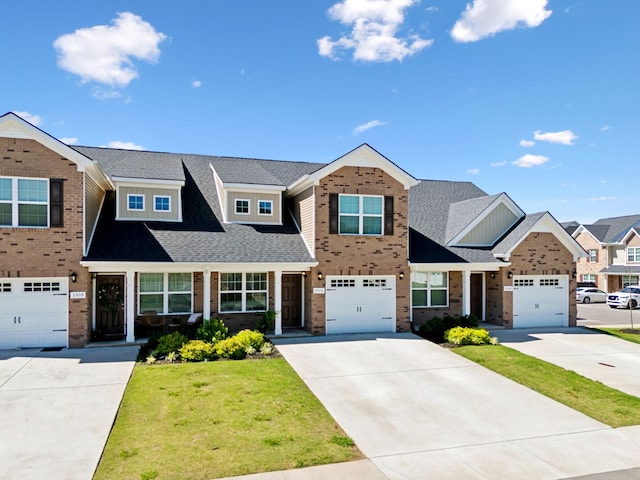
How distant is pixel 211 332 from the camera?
15.2 meters

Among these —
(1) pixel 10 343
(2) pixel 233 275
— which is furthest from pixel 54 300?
(2) pixel 233 275

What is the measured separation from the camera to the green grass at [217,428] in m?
7.05

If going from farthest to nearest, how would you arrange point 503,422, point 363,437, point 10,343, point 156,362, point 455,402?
point 10,343 → point 156,362 → point 455,402 → point 503,422 → point 363,437

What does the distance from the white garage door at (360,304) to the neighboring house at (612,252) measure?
31.4 metres

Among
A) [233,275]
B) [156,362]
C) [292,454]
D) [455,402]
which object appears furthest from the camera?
[233,275]

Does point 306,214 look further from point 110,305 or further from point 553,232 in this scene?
point 553,232

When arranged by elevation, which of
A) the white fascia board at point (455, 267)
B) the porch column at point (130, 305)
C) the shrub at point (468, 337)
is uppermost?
the white fascia board at point (455, 267)

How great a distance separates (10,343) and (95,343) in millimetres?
2480

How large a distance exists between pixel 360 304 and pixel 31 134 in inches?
508

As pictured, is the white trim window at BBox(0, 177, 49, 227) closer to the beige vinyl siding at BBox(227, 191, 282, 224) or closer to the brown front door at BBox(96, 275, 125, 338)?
the brown front door at BBox(96, 275, 125, 338)

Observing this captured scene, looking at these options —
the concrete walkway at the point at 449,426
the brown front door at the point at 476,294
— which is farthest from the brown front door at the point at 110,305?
the brown front door at the point at 476,294

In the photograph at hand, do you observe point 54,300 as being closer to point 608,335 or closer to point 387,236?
point 387,236

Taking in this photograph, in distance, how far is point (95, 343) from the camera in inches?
605

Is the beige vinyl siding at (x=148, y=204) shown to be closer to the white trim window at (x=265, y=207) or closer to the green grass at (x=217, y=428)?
the white trim window at (x=265, y=207)
